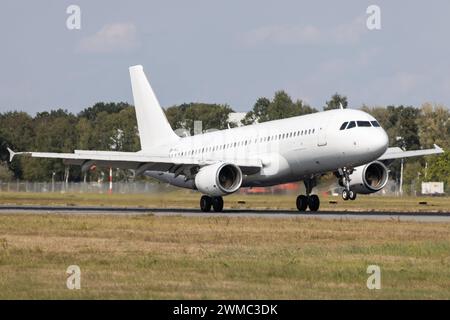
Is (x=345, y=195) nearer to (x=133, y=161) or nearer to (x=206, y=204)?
(x=206, y=204)

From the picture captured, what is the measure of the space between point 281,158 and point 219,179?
3.01 meters

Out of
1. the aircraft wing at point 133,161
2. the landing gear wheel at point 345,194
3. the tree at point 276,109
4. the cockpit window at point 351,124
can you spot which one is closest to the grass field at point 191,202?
the aircraft wing at point 133,161

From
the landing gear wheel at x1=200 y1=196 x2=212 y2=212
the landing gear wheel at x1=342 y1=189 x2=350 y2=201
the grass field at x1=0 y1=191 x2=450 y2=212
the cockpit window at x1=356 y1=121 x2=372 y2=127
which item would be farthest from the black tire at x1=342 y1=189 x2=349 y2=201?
the grass field at x1=0 y1=191 x2=450 y2=212

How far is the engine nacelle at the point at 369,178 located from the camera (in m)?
52.0

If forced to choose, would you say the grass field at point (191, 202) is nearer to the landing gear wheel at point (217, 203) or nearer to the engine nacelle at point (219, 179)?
the landing gear wheel at point (217, 203)

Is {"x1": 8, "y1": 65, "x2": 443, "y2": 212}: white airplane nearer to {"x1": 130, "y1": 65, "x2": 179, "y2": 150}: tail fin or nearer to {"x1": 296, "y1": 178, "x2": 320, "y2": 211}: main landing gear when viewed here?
{"x1": 296, "y1": 178, "x2": 320, "y2": 211}: main landing gear

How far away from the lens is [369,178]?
5269cm

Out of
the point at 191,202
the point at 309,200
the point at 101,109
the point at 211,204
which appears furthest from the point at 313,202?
the point at 101,109

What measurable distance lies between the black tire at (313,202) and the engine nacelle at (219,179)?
4.18 metres

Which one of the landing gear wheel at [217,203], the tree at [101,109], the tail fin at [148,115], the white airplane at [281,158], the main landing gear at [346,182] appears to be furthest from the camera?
the tree at [101,109]

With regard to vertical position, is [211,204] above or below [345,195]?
below

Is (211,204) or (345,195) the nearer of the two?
(345,195)

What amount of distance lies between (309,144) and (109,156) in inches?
410

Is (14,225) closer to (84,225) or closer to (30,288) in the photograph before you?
(84,225)
